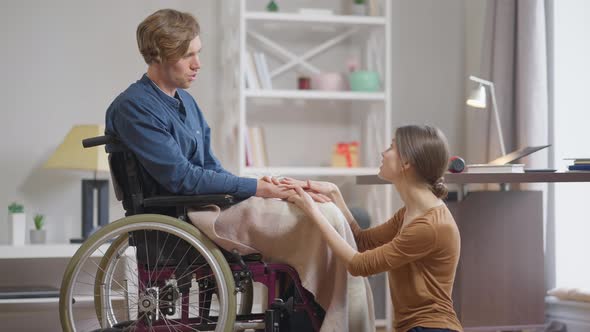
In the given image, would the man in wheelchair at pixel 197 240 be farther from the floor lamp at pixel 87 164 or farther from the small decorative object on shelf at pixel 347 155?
the small decorative object on shelf at pixel 347 155

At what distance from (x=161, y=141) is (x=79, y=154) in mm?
1724

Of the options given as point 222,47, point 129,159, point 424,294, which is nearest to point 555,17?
point 222,47

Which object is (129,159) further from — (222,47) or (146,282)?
(222,47)

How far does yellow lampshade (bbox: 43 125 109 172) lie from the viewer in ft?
12.1

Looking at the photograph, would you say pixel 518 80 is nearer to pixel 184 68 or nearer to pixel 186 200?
pixel 184 68

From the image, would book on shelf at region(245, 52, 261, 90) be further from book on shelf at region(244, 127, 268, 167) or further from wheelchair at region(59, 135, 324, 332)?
wheelchair at region(59, 135, 324, 332)

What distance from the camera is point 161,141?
6.92ft

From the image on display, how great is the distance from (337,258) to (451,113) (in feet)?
8.04

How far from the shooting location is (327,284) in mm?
2123

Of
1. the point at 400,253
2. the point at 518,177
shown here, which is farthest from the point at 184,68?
the point at 518,177

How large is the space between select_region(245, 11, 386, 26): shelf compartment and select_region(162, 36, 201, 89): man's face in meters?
1.60

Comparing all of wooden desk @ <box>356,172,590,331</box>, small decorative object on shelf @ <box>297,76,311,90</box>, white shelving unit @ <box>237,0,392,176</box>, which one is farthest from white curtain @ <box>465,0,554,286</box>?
small decorative object on shelf @ <box>297,76,311,90</box>

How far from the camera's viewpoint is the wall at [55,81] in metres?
4.00

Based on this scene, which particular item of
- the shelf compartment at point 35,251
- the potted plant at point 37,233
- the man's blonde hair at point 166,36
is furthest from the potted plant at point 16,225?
the man's blonde hair at point 166,36
